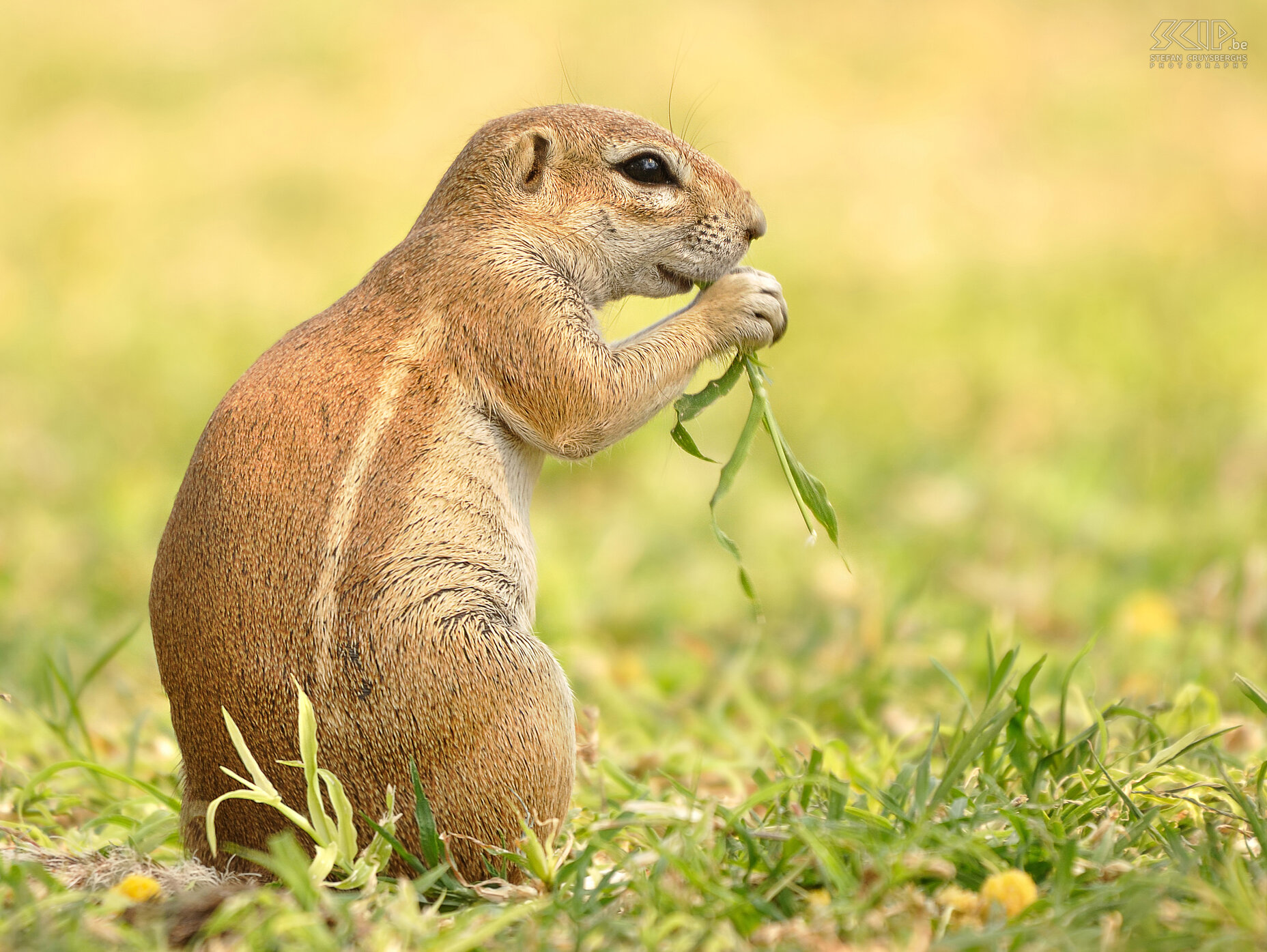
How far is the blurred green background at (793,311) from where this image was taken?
5.49m

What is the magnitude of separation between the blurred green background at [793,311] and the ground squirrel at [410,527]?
4.32 feet

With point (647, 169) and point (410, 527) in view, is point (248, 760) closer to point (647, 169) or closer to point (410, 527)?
point (410, 527)

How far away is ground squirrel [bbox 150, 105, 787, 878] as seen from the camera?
9.45 ft

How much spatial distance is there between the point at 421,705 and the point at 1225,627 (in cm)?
371

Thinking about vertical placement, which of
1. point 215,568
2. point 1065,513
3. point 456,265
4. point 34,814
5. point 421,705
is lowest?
point 1065,513

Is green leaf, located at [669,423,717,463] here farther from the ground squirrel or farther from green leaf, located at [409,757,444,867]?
green leaf, located at [409,757,444,867]

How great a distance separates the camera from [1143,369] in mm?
8500

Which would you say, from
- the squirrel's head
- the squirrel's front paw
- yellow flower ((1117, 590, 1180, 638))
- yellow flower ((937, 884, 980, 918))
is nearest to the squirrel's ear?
the squirrel's head

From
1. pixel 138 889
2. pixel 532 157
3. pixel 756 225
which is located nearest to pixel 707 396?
pixel 756 225

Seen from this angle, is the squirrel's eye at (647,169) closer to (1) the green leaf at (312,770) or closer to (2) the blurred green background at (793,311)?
(2) the blurred green background at (793,311)

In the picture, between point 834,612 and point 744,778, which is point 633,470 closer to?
point 834,612

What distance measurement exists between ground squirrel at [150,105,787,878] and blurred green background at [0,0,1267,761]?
1.32 meters

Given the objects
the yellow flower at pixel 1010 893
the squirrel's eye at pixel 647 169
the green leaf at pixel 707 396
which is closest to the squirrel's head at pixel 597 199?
the squirrel's eye at pixel 647 169

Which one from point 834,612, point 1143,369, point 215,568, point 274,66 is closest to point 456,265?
point 215,568
